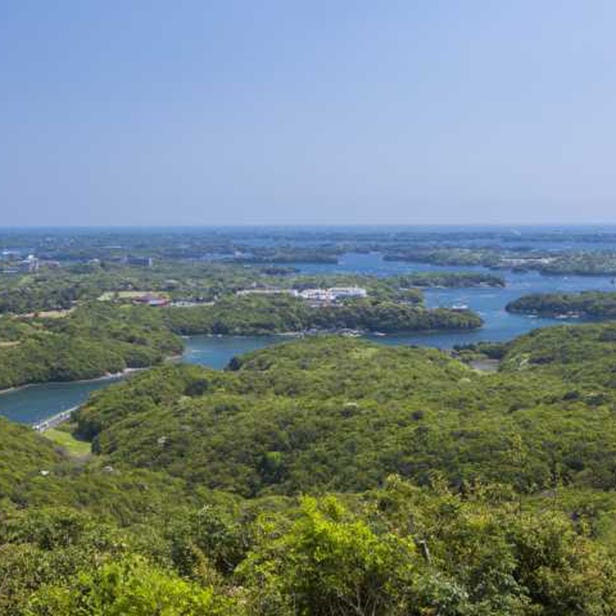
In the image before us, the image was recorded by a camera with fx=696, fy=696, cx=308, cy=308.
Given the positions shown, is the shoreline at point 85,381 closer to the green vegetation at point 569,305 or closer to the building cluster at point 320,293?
Answer: the building cluster at point 320,293

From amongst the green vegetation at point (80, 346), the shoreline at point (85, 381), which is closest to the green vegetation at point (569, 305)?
the green vegetation at point (80, 346)

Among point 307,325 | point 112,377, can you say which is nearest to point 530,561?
point 112,377

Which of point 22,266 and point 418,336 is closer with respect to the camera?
point 418,336

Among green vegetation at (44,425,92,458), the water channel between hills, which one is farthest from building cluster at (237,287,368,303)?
green vegetation at (44,425,92,458)

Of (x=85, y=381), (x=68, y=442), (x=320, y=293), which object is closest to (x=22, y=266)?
(x=320, y=293)

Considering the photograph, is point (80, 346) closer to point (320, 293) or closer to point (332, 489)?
point (332, 489)

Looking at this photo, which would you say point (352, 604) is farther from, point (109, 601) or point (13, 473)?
point (13, 473)
